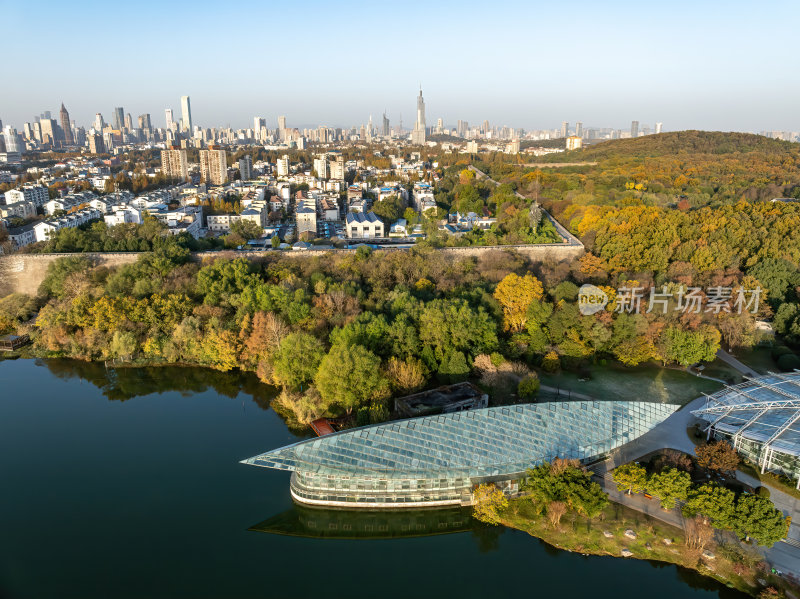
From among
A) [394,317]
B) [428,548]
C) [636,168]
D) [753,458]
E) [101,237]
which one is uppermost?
[636,168]

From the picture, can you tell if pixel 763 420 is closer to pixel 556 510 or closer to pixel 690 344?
pixel 690 344

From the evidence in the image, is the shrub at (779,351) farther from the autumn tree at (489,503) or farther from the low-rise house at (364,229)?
the low-rise house at (364,229)

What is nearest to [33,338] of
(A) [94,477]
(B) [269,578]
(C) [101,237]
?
(C) [101,237]

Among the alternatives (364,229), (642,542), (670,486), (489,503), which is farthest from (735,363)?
(364,229)

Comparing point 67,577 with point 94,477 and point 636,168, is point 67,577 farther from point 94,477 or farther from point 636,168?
point 636,168

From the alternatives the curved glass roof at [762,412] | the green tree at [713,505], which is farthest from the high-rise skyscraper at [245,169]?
the green tree at [713,505]

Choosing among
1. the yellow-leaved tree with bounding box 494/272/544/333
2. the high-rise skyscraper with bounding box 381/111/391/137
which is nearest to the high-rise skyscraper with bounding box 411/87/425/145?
the high-rise skyscraper with bounding box 381/111/391/137

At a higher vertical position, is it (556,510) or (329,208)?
(329,208)
